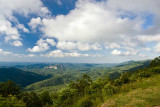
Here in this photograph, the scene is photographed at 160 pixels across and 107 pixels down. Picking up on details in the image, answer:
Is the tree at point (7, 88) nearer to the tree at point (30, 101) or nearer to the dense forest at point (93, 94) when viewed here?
the dense forest at point (93, 94)

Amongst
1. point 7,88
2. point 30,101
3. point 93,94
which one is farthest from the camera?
point 30,101

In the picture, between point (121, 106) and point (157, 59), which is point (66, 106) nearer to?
point (121, 106)

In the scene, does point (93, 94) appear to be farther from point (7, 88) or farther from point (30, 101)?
point (7, 88)

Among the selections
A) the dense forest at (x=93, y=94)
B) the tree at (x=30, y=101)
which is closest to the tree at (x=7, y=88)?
the dense forest at (x=93, y=94)

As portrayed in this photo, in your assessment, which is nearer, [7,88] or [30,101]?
[7,88]

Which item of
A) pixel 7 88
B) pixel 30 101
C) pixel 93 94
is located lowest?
pixel 30 101

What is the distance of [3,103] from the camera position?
21.1 feet

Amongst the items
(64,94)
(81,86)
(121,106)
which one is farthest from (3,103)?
(81,86)

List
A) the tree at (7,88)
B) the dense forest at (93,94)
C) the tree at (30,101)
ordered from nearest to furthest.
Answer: the dense forest at (93,94)
the tree at (7,88)
the tree at (30,101)

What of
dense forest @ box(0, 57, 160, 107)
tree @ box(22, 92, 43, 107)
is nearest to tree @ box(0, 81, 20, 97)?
dense forest @ box(0, 57, 160, 107)

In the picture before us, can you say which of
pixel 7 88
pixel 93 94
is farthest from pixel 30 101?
pixel 93 94

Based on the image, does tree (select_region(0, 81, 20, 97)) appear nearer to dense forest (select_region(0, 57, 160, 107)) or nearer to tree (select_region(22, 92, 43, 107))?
dense forest (select_region(0, 57, 160, 107))

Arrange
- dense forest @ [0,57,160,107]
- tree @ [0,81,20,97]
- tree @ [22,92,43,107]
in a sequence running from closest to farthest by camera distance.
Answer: dense forest @ [0,57,160,107]
tree @ [0,81,20,97]
tree @ [22,92,43,107]

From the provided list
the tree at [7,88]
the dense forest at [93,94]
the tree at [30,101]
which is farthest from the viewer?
the tree at [30,101]
